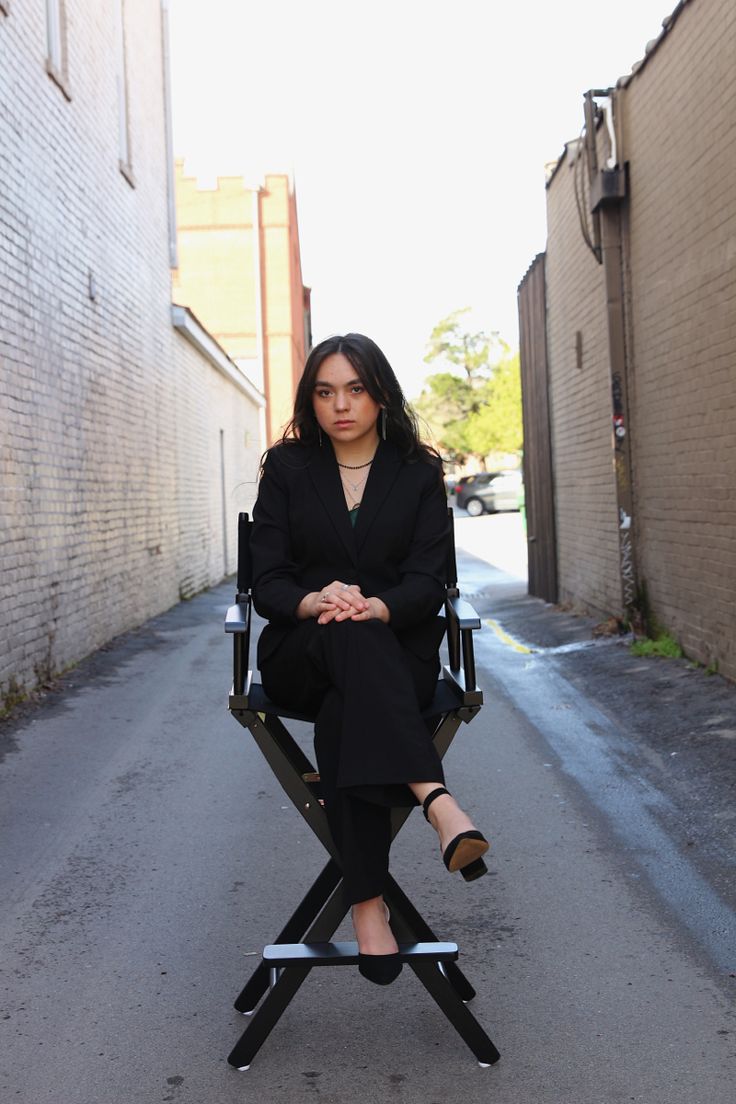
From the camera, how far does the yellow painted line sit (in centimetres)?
1073

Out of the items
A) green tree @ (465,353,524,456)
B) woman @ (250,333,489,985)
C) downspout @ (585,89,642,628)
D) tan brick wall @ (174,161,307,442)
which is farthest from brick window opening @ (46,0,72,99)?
green tree @ (465,353,524,456)

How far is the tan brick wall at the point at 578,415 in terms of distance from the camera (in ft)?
37.0

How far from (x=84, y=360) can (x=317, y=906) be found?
817cm

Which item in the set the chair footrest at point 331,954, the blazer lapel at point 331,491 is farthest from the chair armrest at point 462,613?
the chair footrest at point 331,954

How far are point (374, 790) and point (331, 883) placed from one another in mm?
497

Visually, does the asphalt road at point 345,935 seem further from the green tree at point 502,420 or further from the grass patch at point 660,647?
the green tree at point 502,420

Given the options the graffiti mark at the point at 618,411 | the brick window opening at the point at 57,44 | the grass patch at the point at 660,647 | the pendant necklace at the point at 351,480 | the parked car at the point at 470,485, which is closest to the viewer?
the pendant necklace at the point at 351,480

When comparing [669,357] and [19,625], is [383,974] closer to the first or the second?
[19,625]

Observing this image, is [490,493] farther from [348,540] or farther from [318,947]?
[318,947]

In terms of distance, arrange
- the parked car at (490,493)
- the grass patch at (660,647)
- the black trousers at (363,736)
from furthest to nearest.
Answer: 1. the parked car at (490,493)
2. the grass patch at (660,647)
3. the black trousers at (363,736)

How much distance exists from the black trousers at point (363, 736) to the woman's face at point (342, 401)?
589 millimetres

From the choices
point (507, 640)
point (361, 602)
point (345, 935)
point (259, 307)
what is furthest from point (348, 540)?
point (259, 307)

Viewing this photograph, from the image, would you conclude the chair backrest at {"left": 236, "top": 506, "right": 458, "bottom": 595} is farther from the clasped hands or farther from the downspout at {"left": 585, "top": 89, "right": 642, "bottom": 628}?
the downspout at {"left": 585, "top": 89, "right": 642, "bottom": 628}

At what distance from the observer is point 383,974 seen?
294cm
